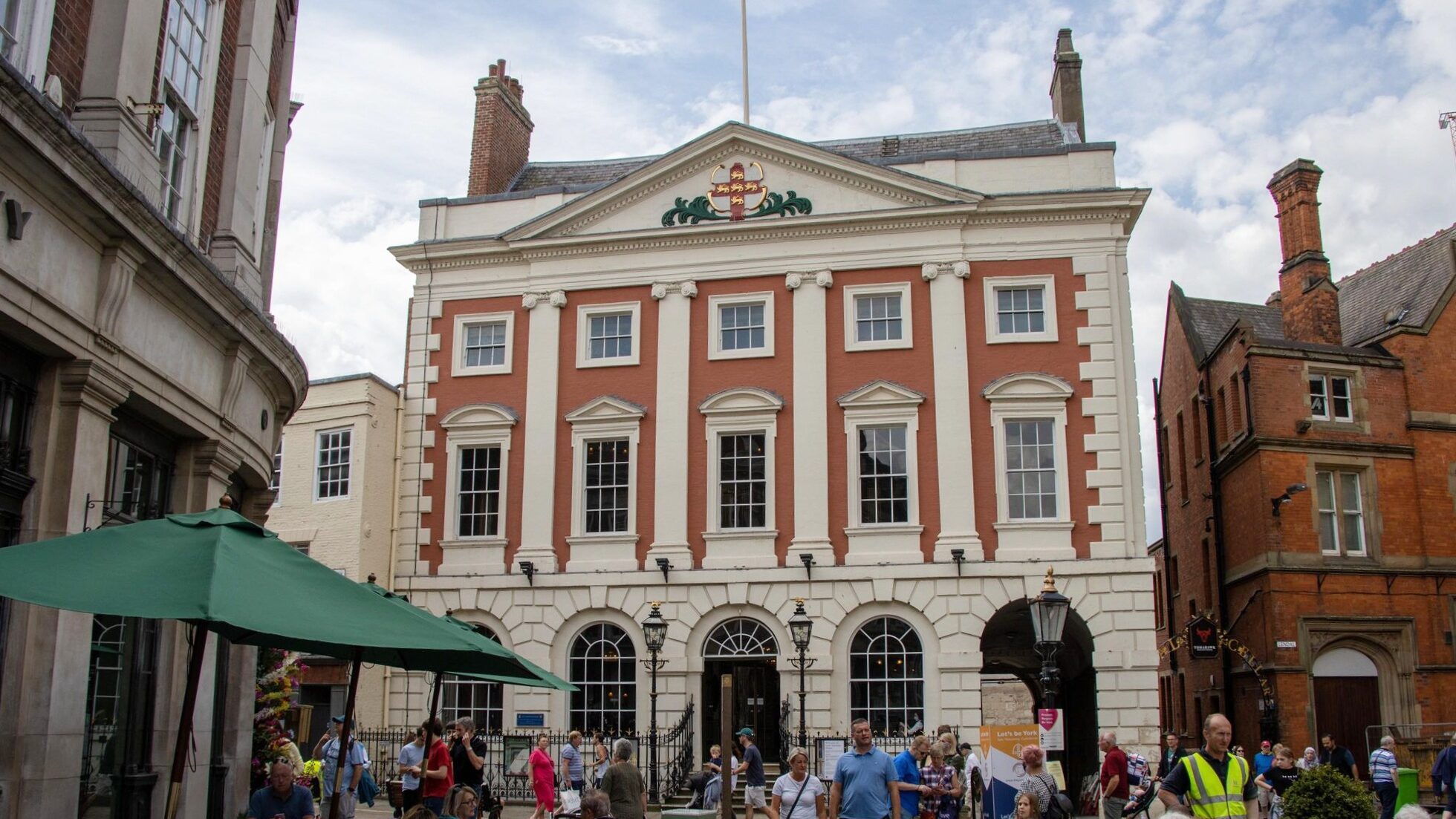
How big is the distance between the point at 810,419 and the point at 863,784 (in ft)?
54.8

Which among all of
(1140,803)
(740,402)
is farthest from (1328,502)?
(740,402)

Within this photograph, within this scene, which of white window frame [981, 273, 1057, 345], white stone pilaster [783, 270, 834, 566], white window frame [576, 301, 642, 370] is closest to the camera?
white stone pilaster [783, 270, 834, 566]

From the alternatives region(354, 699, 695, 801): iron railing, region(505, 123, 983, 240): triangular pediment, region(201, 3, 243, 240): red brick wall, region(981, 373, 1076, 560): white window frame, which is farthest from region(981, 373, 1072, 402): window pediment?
region(201, 3, 243, 240): red brick wall

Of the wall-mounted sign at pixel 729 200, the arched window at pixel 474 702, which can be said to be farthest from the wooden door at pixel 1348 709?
the arched window at pixel 474 702

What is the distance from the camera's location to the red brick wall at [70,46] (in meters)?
10.1

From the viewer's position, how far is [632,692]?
28297mm

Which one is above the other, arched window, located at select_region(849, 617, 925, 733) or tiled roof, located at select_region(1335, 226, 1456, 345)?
tiled roof, located at select_region(1335, 226, 1456, 345)

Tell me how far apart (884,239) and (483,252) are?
9.46m

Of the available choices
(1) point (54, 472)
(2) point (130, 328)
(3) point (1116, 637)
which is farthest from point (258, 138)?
(3) point (1116, 637)

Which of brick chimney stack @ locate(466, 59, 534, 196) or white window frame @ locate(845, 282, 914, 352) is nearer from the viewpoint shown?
white window frame @ locate(845, 282, 914, 352)

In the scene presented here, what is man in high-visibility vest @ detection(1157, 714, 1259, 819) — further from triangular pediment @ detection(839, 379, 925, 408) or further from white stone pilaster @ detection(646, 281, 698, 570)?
white stone pilaster @ detection(646, 281, 698, 570)

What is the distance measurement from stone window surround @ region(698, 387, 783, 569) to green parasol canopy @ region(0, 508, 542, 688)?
20.5 metres

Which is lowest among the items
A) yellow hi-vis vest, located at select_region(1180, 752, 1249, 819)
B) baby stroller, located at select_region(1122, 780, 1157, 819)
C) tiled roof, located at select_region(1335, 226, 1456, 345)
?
baby stroller, located at select_region(1122, 780, 1157, 819)

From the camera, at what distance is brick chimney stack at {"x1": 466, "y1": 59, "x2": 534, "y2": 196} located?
33.6 metres
